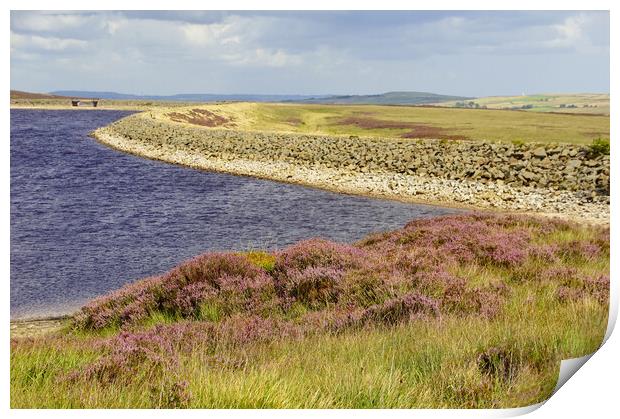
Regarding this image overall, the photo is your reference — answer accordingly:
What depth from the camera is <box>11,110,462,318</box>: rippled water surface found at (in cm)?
1216

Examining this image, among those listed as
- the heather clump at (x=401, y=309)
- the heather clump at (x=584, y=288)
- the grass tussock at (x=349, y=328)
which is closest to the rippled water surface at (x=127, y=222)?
the grass tussock at (x=349, y=328)

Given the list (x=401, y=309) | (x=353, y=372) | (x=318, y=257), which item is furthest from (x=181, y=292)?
(x=353, y=372)

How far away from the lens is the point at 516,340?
6621 mm

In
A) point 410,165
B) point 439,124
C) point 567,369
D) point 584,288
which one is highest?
point 439,124

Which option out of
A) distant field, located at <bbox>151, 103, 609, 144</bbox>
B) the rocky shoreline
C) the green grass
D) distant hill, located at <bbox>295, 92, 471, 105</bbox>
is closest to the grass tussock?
the green grass

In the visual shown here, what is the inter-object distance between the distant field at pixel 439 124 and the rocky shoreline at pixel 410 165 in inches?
65.4

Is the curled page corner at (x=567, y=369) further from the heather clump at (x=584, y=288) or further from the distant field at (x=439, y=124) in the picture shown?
the distant field at (x=439, y=124)

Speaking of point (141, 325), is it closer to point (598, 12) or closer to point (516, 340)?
point (516, 340)

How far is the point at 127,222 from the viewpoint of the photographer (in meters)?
15.4

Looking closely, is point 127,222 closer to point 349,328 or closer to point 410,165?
point 349,328

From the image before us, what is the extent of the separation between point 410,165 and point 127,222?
17923 mm

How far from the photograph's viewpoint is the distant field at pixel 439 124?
25.0 meters

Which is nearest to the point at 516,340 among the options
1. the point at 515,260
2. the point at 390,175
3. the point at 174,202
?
the point at 515,260

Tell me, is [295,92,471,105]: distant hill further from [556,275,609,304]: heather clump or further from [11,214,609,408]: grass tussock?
[556,275,609,304]: heather clump
